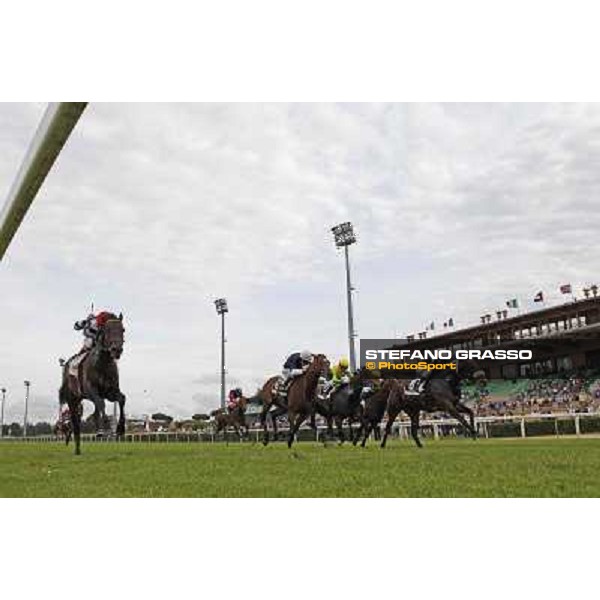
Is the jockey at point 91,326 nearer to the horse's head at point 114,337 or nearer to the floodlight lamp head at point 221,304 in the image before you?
the horse's head at point 114,337

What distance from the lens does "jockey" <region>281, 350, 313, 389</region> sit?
12652 mm

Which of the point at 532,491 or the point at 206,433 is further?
the point at 206,433

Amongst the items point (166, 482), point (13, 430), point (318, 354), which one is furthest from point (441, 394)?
point (13, 430)

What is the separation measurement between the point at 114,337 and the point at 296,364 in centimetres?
402

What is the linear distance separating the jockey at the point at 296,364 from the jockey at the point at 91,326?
3.66 metres

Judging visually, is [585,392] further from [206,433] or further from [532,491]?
[532,491]

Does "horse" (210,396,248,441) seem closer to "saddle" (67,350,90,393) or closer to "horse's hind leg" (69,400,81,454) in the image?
"horse's hind leg" (69,400,81,454)

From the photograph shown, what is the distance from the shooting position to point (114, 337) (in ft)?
32.8

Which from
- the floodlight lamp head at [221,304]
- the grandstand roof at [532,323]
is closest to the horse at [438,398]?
the grandstand roof at [532,323]

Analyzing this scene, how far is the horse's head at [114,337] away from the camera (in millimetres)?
9922

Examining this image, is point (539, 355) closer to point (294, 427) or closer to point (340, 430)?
point (340, 430)
